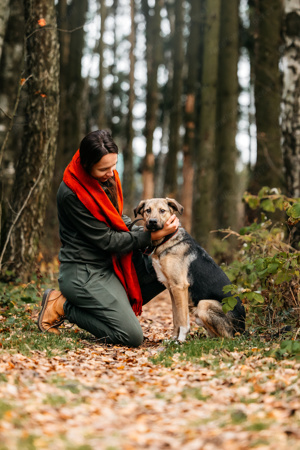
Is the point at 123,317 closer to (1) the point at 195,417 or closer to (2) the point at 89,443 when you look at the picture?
(1) the point at 195,417

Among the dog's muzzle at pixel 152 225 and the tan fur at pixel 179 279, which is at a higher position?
the dog's muzzle at pixel 152 225

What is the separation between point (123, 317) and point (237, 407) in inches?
96.0

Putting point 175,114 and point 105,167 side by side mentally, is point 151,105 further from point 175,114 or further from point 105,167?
point 105,167

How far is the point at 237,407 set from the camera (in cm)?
354

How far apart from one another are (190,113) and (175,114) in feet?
5.94

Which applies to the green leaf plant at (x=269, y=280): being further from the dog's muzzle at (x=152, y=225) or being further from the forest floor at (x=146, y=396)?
the dog's muzzle at (x=152, y=225)

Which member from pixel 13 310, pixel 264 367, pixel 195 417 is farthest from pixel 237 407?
pixel 13 310

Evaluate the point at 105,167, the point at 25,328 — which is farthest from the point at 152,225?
the point at 25,328

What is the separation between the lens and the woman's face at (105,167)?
564 centimetres

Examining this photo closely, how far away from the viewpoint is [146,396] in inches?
154

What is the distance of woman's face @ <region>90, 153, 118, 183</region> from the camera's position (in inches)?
222

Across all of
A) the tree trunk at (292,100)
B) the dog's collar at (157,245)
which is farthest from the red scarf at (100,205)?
the tree trunk at (292,100)

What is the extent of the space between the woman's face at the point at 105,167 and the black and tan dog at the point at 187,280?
27.8 inches

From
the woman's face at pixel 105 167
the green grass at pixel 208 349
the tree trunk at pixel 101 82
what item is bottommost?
the green grass at pixel 208 349
